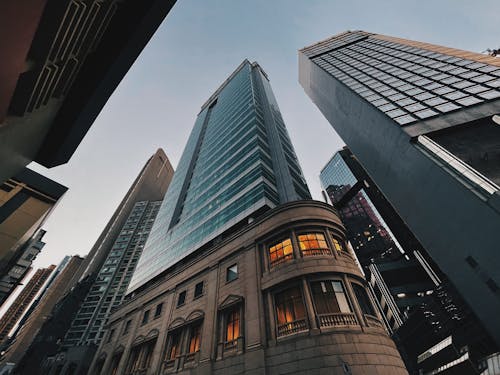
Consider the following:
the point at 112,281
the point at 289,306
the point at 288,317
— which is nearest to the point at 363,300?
the point at 289,306

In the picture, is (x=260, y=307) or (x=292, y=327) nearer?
(x=292, y=327)

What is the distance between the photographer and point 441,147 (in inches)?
874

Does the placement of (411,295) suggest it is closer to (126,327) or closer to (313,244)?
(313,244)

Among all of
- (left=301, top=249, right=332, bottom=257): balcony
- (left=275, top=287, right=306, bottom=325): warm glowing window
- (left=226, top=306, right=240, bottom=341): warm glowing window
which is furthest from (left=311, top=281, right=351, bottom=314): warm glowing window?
(left=226, top=306, right=240, bottom=341): warm glowing window

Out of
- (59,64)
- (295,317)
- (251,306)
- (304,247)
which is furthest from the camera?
(304,247)

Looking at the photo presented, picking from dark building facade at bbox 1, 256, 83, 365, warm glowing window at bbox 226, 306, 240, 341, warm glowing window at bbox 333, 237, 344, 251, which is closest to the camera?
warm glowing window at bbox 226, 306, 240, 341

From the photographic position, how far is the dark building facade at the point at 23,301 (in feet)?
497

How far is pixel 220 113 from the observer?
67250 millimetres

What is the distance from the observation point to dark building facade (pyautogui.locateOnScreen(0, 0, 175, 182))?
8.27 ft

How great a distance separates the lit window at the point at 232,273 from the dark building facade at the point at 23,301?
8704 inches

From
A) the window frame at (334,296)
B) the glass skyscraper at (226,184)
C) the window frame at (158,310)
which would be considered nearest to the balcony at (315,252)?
the window frame at (334,296)

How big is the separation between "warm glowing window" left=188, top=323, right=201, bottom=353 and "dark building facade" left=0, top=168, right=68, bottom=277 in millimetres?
13408

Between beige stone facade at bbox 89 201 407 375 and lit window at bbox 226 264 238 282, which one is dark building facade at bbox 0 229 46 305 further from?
lit window at bbox 226 264 238 282

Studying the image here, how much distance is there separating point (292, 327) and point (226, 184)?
88.0 feet
